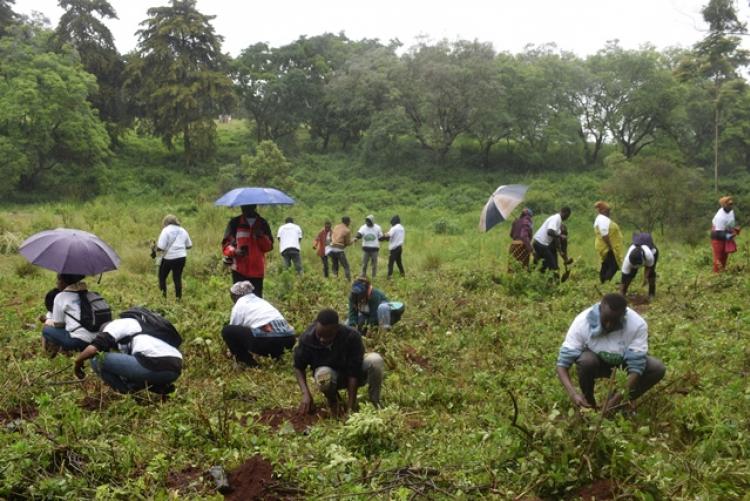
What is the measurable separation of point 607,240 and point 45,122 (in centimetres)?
2447

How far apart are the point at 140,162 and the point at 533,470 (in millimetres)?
34578

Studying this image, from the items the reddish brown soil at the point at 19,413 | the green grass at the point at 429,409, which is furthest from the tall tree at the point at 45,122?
the reddish brown soil at the point at 19,413

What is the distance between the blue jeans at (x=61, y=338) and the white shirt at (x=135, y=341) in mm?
1047

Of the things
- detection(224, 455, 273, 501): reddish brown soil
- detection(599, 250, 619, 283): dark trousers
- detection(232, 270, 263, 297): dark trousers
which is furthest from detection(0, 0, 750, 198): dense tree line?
detection(224, 455, 273, 501): reddish brown soil

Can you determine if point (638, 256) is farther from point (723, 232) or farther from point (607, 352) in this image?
point (607, 352)

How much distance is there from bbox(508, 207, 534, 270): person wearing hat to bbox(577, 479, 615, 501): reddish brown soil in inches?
266

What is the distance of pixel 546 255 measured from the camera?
10.1m

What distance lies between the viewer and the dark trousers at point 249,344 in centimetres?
591

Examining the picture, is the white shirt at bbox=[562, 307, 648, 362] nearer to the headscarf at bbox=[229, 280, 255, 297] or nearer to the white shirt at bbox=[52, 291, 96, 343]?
the headscarf at bbox=[229, 280, 255, 297]

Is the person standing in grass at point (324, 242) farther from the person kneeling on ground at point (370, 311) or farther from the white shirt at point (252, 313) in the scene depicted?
the white shirt at point (252, 313)

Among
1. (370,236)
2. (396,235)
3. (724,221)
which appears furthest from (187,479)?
(724,221)

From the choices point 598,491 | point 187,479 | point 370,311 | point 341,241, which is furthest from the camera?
point 341,241

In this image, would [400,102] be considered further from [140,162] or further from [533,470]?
[533,470]

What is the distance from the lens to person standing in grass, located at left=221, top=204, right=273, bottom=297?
7.56 m
